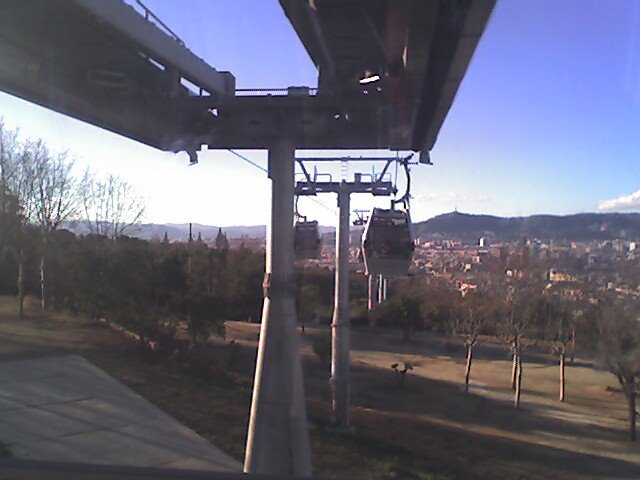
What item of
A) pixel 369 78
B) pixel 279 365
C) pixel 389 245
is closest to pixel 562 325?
pixel 389 245

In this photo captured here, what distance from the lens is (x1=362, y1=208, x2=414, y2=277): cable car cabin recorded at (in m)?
9.39

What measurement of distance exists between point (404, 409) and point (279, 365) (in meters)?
Answer: 9.08

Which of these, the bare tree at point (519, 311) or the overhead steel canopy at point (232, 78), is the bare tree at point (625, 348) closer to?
the bare tree at point (519, 311)

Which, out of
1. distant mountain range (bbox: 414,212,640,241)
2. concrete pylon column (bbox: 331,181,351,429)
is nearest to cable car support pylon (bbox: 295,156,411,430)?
concrete pylon column (bbox: 331,181,351,429)

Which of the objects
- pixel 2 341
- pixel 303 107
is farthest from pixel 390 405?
pixel 303 107

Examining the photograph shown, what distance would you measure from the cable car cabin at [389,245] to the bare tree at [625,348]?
648 centimetres

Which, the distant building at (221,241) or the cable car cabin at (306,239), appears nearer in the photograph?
the cable car cabin at (306,239)

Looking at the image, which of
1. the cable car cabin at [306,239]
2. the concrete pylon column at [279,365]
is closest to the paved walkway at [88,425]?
the concrete pylon column at [279,365]

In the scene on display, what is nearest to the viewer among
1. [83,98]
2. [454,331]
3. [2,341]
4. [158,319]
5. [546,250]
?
[83,98]

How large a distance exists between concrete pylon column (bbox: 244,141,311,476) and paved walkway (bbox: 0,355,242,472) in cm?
100

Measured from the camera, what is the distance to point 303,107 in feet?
22.7

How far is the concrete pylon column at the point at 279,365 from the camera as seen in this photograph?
22.2 feet

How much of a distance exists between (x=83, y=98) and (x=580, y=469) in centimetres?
926

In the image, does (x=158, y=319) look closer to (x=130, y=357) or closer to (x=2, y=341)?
(x=130, y=357)
